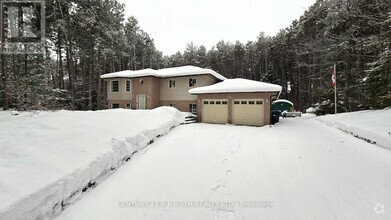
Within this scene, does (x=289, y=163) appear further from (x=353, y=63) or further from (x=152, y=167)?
(x=353, y=63)

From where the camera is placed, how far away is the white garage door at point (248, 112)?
12.6 metres

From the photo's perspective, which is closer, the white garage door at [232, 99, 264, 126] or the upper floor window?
the white garage door at [232, 99, 264, 126]

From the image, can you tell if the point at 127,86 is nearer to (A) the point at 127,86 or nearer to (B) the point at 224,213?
(A) the point at 127,86

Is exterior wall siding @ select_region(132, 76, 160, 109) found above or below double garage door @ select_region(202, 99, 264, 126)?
above

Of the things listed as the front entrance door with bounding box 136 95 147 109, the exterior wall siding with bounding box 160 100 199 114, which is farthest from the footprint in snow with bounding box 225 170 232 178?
the front entrance door with bounding box 136 95 147 109

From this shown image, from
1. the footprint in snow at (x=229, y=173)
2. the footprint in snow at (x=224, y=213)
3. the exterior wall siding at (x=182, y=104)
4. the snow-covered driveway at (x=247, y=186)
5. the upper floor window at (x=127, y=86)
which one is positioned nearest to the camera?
the footprint in snow at (x=224, y=213)

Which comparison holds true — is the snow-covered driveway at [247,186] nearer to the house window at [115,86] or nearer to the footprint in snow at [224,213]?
the footprint in snow at [224,213]

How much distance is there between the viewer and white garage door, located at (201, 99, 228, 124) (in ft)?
44.9

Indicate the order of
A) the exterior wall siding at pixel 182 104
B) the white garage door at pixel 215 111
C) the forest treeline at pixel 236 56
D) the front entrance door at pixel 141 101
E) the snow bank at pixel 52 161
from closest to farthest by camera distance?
the snow bank at pixel 52 161 → the forest treeline at pixel 236 56 → the white garage door at pixel 215 111 → the exterior wall siding at pixel 182 104 → the front entrance door at pixel 141 101

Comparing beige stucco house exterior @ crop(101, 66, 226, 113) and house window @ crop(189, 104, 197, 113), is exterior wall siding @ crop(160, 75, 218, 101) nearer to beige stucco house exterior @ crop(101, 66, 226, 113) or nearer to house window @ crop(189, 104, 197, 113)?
beige stucco house exterior @ crop(101, 66, 226, 113)

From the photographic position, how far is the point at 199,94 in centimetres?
1452

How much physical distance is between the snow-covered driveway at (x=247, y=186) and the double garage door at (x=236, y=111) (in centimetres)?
640

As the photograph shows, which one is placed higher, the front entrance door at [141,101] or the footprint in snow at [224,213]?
the front entrance door at [141,101]

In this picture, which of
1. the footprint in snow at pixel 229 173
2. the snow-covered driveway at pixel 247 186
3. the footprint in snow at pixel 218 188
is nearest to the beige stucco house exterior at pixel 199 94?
the snow-covered driveway at pixel 247 186
